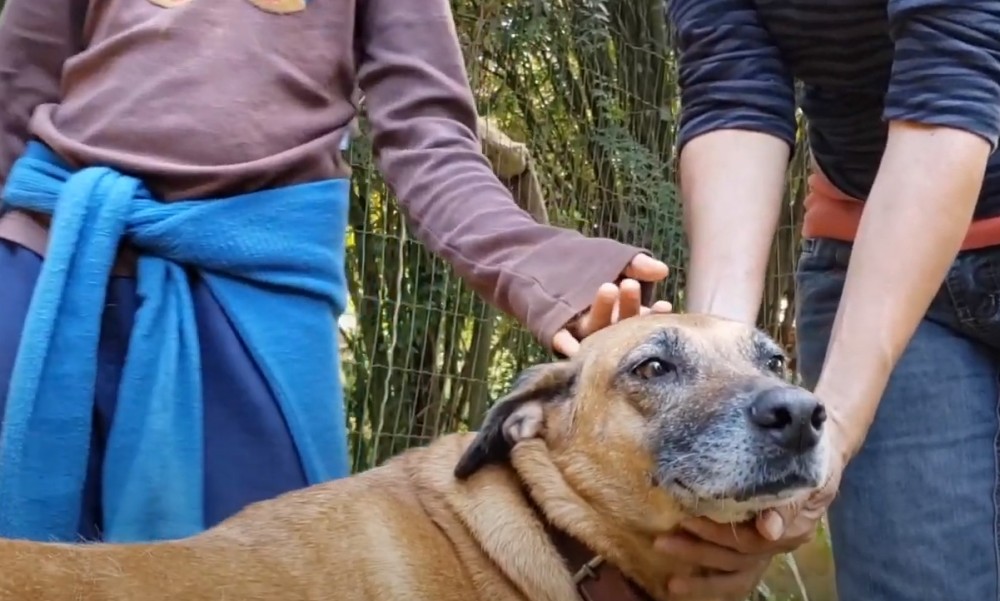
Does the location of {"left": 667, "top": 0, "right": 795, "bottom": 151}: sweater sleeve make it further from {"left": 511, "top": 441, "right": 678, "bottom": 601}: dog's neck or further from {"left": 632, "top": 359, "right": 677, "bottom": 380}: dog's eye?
{"left": 511, "top": 441, "right": 678, "bottom": 601}: dog's neck

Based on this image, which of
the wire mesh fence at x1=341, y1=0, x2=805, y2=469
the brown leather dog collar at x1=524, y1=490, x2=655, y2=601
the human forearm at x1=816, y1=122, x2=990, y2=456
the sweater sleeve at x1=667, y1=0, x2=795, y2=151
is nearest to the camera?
the human forearm at x1=816, y1=122, x2=990, y2=456

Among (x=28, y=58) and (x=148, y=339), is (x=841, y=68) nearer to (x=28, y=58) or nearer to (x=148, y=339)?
(x=148, y=339)

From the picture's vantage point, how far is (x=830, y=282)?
2.75 m

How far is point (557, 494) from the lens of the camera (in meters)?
2.35

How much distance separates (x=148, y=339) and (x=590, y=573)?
89cm

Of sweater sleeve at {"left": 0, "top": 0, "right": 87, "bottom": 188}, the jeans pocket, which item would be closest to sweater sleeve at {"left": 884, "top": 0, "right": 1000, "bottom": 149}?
the jeans pocket

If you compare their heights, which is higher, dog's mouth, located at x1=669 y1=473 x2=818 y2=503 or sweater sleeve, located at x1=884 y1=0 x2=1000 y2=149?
sweater sleeve, located at x1=884 y1=0 x2=1000 y2=149

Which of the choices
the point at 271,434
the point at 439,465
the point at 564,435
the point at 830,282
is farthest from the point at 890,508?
the point at 271,434

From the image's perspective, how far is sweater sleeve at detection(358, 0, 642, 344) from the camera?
2178 millimetres

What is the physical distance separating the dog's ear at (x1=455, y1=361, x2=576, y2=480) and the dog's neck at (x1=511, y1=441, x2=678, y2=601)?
9cm

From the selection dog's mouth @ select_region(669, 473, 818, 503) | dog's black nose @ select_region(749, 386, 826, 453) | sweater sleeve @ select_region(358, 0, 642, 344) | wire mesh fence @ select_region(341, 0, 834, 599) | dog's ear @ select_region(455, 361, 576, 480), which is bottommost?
wire mesh fence @ select_region(341, 0, 834, 599)

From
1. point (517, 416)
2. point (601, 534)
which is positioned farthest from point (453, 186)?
point (601, 534)

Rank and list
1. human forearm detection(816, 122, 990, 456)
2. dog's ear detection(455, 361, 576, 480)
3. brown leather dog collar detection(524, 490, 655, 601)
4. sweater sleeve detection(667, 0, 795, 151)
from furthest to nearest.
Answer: sweater sleeve detection(667, 0, 795, 151)
dog's ear detection(455, 361, 576, 480)
brown leather dog collar detection(524, 490, 655, 601)
human forearm detection(816, 122, 990, 456)

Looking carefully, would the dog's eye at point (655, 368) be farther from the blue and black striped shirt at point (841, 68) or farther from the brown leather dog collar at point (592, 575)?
the blue and black striped shirt at point (841, 68)
